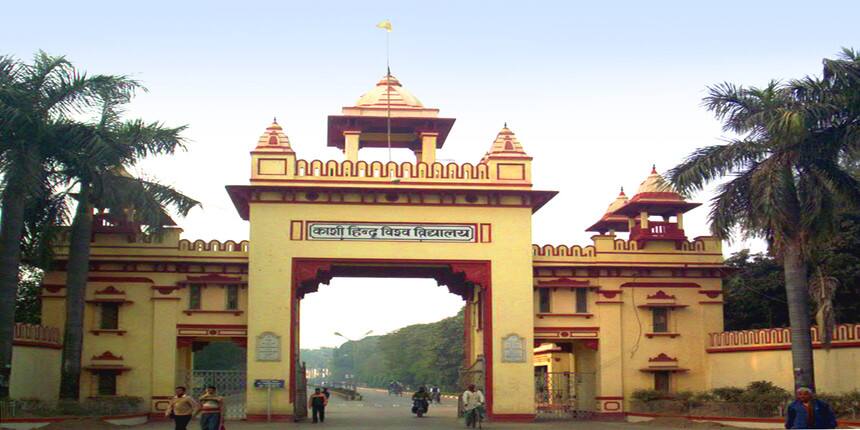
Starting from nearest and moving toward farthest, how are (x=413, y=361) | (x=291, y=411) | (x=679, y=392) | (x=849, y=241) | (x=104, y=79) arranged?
(x=104, y=79) < (x=291, y=411) < (x=679, y=392) < (x=849, y=241) < (x=413, y=361)

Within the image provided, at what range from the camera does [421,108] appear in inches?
1314

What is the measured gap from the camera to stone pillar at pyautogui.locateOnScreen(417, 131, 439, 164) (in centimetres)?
3244

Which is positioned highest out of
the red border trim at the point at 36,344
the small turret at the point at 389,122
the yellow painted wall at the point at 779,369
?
Answer: the small turret at the point at 389,122

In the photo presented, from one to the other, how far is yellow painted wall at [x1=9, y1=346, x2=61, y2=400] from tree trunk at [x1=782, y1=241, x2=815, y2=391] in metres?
20.6

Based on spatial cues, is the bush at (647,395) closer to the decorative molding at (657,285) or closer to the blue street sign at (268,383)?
the decorative molding at (657,285)

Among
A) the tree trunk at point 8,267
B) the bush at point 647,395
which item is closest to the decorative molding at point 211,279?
the tree trunk at point 8,267

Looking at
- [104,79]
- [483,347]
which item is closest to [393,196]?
[483,347]

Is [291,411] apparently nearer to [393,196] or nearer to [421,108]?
[393,196]

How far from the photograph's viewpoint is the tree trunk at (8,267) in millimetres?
22891

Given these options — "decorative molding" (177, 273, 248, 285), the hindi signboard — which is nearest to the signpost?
"decorative molding" (177, 273, 248, 285)

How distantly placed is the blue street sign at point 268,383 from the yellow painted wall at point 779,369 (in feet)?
46.8

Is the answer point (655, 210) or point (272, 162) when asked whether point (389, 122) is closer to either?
point (272, 162)

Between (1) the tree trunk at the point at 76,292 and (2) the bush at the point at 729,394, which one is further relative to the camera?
(2) the bush at the point at 729,394

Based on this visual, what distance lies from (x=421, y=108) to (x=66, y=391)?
571 inches
